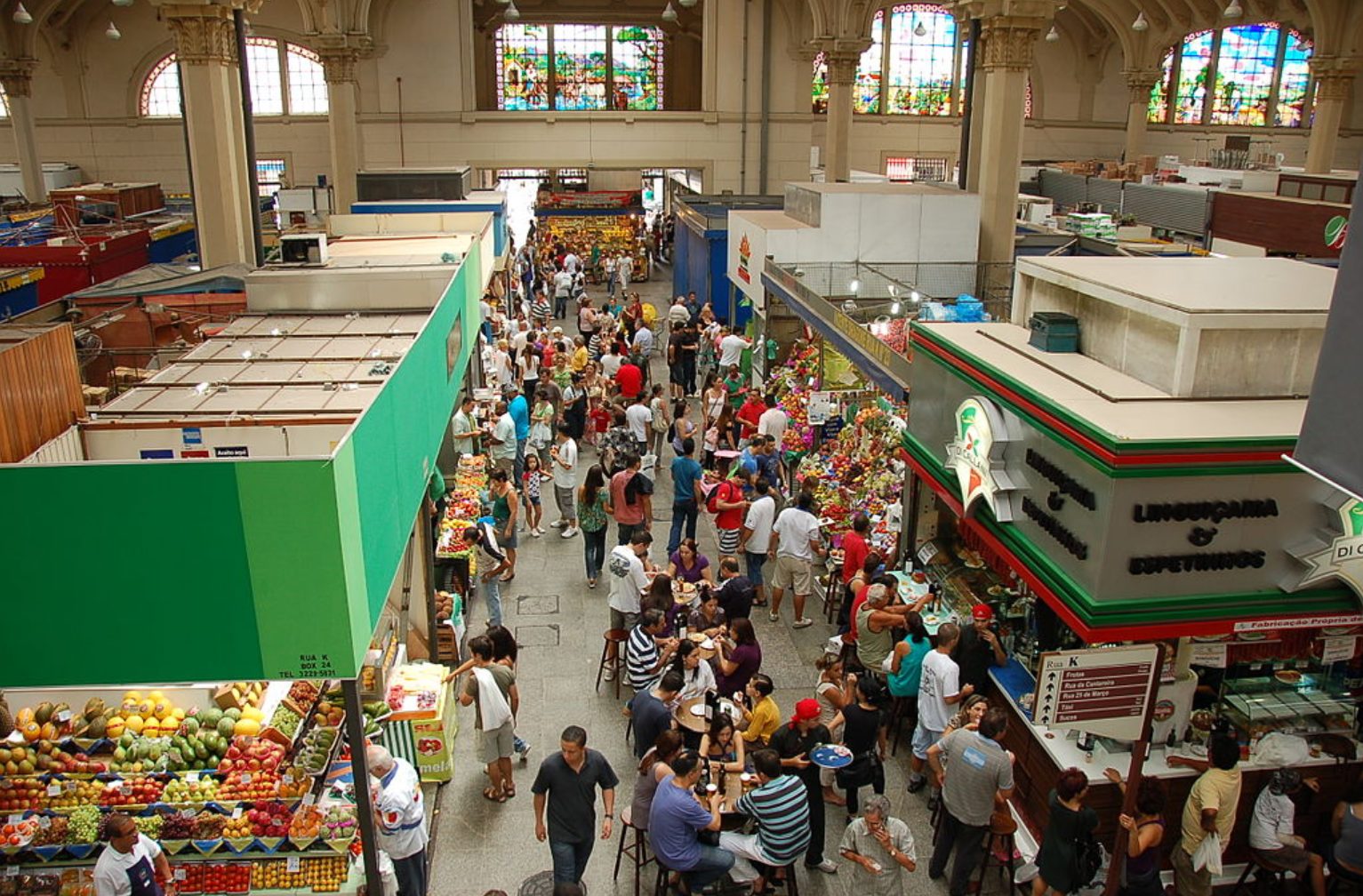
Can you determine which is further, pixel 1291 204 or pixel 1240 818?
pixel 1291 204

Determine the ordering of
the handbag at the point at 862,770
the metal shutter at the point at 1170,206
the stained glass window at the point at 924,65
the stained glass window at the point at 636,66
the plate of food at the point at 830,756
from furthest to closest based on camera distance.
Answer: the stained glass window at the point at 924,65 < the stained glass window at the point at 636,66 < the metal shutter at the point at 1170,206 < the handbag at the point at 862,770 < the plate of food at the point at 830,756

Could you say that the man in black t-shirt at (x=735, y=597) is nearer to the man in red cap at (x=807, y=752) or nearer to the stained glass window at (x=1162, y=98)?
the man in red cap at (x=807, y=752)

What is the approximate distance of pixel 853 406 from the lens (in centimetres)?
1355

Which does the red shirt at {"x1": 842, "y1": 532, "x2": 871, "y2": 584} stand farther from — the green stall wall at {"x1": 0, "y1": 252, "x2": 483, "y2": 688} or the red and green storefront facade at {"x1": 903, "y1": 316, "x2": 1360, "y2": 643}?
the green stall wall at {"x1": 0, "y1": 252, "x2": 483, "y2": 688}

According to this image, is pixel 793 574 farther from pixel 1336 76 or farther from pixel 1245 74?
pixel 1245 74

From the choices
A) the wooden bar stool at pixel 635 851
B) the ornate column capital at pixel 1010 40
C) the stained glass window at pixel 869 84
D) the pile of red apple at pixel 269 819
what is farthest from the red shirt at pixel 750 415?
the stained glass window at pixel 869 84

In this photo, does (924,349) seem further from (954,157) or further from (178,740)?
(954,157)

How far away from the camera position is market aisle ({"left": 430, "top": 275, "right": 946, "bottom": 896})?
7.26 m

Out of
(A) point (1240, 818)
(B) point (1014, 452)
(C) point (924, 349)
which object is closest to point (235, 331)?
(C) point (924, 349)

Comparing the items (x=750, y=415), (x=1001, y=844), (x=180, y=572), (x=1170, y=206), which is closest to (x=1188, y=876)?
(x=1001, y=844)

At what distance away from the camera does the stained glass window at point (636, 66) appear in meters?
33.7

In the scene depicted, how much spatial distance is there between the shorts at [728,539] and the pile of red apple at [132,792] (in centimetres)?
580

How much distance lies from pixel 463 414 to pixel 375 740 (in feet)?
20.6

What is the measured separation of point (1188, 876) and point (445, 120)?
96.3ft
